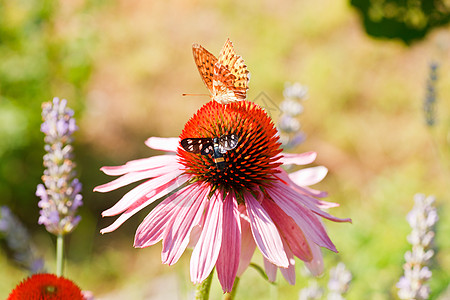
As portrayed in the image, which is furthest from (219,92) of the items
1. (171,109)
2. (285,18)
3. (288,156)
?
(285,18)

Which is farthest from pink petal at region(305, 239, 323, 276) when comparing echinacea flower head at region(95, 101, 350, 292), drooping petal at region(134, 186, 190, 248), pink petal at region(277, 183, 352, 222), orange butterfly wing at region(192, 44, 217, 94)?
orange butterfly wing at region(192, 44, 217, 94)

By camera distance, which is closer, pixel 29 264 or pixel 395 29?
pixel 29 264

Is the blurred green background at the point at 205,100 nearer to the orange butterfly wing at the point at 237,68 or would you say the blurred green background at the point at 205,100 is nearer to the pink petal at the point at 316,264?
the pink petal at the point at 316,264

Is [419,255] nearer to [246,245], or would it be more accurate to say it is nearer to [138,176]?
[246,245]

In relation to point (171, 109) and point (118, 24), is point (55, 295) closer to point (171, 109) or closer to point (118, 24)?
point (171, 109)

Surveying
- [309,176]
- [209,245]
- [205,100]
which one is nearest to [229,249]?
[209,245]

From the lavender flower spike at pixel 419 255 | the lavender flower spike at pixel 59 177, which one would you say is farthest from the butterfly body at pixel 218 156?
the lavender flower spike at pixel 419 255
